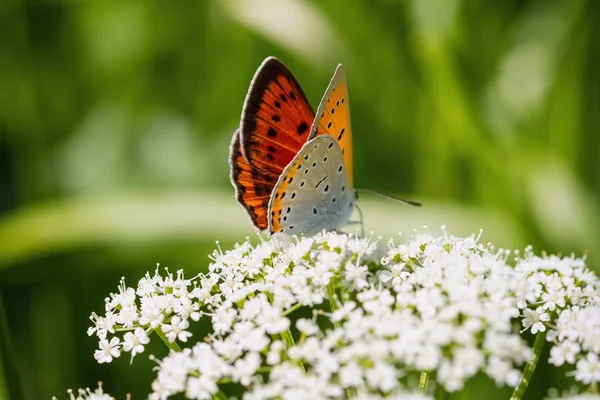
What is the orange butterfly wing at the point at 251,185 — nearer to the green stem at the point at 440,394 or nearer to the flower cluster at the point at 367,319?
the flower cluster at the point at 367,319

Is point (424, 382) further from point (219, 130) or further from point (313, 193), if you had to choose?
point (219, 130)

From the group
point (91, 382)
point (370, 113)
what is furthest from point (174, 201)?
point (370, 113)

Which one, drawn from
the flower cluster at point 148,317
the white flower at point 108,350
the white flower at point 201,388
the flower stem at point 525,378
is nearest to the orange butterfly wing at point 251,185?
the flower cluster at point 148,317

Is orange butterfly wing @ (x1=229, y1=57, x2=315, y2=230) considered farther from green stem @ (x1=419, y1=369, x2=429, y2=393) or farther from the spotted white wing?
green stem @ (x1=419, y1=369, x2=429, y2=393)

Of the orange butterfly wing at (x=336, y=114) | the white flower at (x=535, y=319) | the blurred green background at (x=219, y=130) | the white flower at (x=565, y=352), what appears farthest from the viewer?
the blurred green background at (x=219, y=130)

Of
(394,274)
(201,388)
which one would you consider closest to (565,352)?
(394,274)

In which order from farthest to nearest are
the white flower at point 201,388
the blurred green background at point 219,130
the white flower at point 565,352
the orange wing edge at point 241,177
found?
the blurred green background at point 219,130, the orange wing edge at point 241,177, the white flower at point 565,352, the white flower at point 201,388

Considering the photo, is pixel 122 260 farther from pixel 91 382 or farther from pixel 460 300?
pixel 460 300
